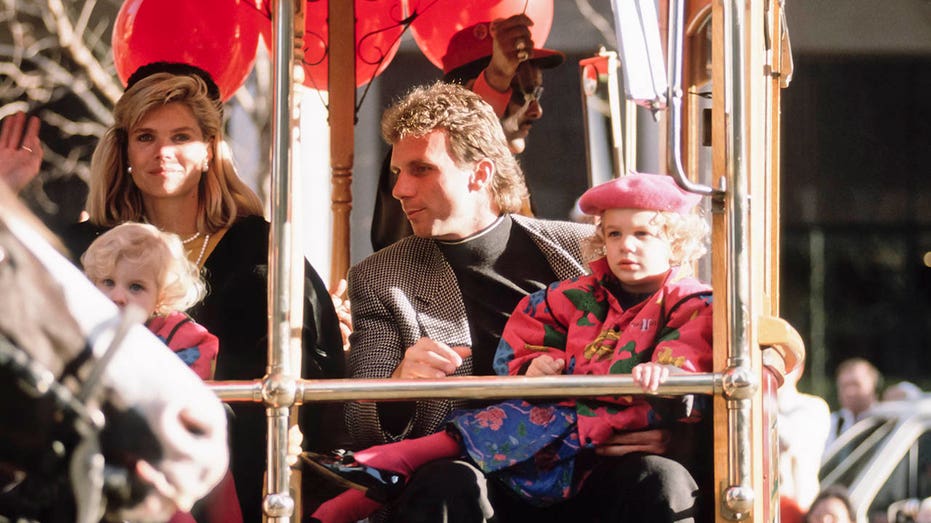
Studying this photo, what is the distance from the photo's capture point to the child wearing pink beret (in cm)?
328

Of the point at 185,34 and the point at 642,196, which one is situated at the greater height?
the point at 185,34

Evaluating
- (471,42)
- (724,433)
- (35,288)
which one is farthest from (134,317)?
(471,42)

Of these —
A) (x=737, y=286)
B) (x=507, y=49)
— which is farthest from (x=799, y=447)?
(x=737, y=286)

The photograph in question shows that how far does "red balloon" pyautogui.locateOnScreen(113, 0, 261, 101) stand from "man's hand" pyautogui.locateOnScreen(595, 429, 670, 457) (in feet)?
6.61

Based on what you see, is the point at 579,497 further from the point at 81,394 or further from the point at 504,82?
the point at 504,82

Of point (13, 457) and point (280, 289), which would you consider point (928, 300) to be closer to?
point (280, 289)

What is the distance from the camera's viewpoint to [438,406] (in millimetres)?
3678

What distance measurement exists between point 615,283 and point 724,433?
22.8 inches

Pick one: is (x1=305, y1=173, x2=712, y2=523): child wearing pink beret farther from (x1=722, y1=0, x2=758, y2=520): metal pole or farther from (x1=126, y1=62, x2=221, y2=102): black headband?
(x1=126, y1=62, x2=221, y2=102): black headband

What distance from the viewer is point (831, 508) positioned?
548cm

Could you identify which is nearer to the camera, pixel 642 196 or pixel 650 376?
pixel 650 376

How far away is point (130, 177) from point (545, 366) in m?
1.27

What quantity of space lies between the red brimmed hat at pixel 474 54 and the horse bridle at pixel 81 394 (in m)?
2.37

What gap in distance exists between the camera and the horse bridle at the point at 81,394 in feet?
7.89
